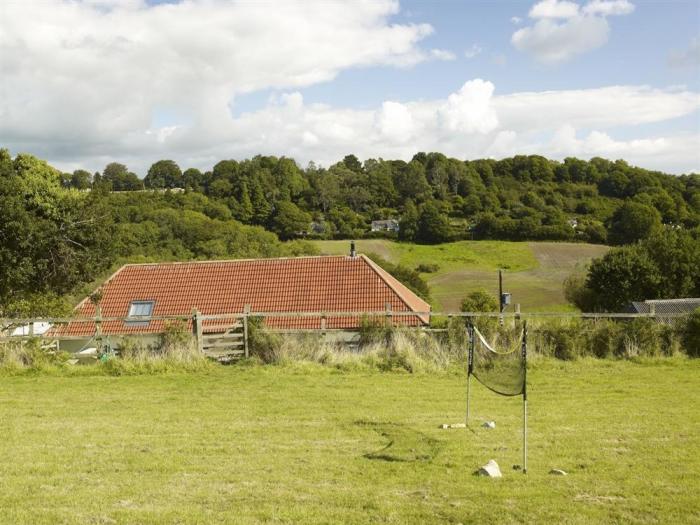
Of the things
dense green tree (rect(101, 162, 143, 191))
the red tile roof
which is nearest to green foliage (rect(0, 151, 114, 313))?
the red tile roof

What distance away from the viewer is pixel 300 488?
6688 mm

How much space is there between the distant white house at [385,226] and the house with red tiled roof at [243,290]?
78609 millimetres

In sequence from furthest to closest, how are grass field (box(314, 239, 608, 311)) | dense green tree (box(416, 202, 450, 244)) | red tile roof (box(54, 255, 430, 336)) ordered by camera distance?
dense green tree (box(416, 202, 450, 244)) < grass field (box(314, 239, 608, 311)) < red tile roof (box(54, 255, 430, 336))

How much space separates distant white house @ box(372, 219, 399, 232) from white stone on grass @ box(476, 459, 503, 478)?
337 ft

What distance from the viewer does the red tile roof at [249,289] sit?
2922cm

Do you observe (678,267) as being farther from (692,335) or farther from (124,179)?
(124,179)

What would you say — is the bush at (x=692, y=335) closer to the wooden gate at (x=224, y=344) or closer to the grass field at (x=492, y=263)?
the wooden gate at (x=224, y=344)

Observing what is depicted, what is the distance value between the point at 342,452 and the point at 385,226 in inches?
4137

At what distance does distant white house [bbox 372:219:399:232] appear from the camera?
111 m

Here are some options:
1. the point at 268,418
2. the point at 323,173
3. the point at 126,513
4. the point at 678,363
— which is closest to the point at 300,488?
the point at 126,513

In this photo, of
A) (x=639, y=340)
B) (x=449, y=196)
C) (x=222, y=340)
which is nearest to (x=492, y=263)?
(x=449, y=196)

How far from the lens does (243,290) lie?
31219mm

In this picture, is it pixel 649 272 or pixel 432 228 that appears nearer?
pixel 649 272

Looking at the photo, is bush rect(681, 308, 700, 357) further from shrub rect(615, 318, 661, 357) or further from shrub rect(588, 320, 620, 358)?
shrub rect(588, 320, 620, 358)
